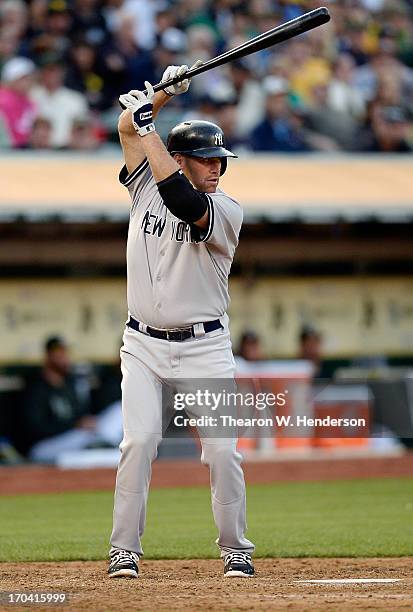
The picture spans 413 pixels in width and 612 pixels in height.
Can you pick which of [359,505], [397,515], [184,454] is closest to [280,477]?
[184,454]

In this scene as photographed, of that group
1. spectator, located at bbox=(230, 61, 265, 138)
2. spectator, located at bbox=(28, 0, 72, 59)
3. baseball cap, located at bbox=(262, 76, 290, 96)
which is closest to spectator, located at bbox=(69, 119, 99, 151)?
spectator, located at bbox=(28, 0, 72, 59)

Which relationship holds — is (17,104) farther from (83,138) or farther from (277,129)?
(277,129)

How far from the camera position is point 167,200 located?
5207 mm

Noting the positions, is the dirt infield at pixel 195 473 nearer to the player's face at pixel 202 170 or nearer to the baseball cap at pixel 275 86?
the baseball cap at pixel 275 86

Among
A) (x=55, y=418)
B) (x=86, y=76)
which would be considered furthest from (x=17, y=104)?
(x=55, y=418)

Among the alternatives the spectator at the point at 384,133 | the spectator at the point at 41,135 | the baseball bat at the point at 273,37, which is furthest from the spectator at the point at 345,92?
the baseball bat at the point at 273,37

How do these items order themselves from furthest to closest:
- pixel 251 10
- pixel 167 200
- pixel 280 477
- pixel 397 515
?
1. pixel 251 10
2. pixel 280 477
3. pixel 397 515
4. pixel 167 200

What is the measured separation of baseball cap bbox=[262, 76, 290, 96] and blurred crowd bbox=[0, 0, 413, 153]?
3cm

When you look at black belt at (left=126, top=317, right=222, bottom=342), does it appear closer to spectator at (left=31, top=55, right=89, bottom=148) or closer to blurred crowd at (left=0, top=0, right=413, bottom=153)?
blurred crowd at (left=0, top=0, right=413, bottom=153)

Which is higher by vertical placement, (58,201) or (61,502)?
(58,201)

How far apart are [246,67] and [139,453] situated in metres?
9.44

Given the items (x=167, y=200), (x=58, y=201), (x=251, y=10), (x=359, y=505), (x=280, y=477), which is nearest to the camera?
(x=167, y=200)

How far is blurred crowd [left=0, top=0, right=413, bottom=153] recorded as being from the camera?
12836 millimetres

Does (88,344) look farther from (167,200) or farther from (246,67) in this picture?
(167,200)
